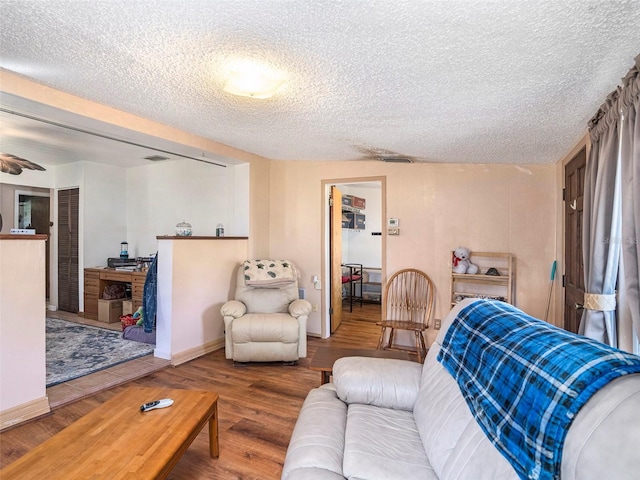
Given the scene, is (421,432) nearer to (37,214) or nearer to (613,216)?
(613,216)

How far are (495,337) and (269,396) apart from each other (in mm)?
1961

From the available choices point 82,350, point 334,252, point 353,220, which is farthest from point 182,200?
point 353,220

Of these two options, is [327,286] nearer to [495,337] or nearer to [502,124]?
[502,124]

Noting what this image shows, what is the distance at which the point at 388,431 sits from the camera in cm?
150

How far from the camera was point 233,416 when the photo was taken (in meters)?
2.32

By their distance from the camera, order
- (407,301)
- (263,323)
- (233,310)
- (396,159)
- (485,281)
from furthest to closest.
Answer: (407,301) → (396,159) → (485,281) → (233,310) → (263,323)

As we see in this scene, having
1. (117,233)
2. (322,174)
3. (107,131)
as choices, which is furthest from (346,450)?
(117,233)

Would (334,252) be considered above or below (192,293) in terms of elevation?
above

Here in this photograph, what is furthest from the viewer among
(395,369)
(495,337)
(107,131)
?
(107,131)

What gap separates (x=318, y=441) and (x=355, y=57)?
1.82 meters

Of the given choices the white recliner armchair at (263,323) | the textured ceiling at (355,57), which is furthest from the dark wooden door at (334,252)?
Answer: the textured ceiling at (355,57)

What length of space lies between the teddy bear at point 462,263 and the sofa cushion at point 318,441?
2.32m

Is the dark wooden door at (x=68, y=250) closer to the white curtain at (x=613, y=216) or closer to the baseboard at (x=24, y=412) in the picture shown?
the baseboard at (x=24, y=412)

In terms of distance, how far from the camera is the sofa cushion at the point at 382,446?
121 centimetres
